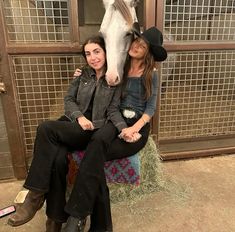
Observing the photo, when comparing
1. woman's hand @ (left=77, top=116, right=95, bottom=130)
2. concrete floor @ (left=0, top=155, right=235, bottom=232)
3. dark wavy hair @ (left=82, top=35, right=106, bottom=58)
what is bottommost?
concrete floor @ (left=0, top=155, right=235, bottom=232)

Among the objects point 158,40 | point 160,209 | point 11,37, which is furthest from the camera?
point 11,37

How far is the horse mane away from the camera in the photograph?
1.60 metres

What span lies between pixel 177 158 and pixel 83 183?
1264mm

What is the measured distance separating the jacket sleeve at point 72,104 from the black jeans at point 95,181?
0.20 m

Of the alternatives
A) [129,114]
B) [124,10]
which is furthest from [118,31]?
[129,114]

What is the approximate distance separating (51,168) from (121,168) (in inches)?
16.8

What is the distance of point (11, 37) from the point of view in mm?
1812

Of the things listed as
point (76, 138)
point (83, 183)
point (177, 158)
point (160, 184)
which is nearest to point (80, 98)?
point (76, 138)

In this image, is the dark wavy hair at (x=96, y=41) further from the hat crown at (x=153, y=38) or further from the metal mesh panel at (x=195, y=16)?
the metal mesh panel at (x=195, y=16)

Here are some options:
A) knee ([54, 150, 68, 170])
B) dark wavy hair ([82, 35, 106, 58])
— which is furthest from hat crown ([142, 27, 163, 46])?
knee ([54, 150, 68, 170])

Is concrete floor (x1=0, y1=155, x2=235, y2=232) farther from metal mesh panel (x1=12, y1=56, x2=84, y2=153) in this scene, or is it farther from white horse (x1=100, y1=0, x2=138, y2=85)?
white horse (x1=100, y1=0, x2=138, y2=85)

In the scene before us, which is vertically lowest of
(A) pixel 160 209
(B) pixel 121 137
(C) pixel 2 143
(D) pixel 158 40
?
(A) pixel 160 209

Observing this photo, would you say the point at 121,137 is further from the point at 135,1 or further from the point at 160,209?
the point at 135,1

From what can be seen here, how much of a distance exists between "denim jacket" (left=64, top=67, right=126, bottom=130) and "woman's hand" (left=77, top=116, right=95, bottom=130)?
0.12ft
